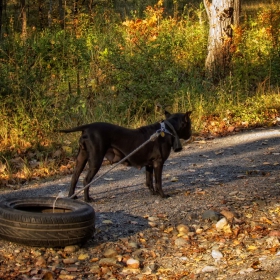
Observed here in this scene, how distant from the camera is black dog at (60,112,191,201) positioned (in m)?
6.46

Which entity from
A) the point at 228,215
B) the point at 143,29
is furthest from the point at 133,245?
the point at 143,29

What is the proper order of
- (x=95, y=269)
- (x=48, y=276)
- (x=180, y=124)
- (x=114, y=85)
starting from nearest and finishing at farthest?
(x=48, y=276) < (x=95, y=269) < (x=180, y=124) < (x=114, y=85)

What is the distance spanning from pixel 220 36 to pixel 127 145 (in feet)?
26.2

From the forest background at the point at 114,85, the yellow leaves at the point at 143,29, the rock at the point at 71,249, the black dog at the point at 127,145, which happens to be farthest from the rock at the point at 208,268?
the yellow leaves at the point at 143,29

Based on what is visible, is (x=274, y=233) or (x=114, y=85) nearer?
(x=274, y=233)

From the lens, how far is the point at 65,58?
42.7 ft

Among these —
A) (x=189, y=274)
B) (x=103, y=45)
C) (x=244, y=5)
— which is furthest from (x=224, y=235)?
(x=244, y=5)

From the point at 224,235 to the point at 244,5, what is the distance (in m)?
23.6

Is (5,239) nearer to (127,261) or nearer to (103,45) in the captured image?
(127,261)

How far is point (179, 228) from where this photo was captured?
5.79m

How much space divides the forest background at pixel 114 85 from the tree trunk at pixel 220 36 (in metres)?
0.19

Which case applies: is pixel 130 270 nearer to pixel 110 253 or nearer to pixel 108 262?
pixel 108 262

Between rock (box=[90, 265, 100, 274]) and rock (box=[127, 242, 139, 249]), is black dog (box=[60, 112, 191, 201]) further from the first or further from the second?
rock (box=[90, 265, 100, 274])

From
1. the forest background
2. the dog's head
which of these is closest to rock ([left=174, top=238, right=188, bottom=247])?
the dog's head
